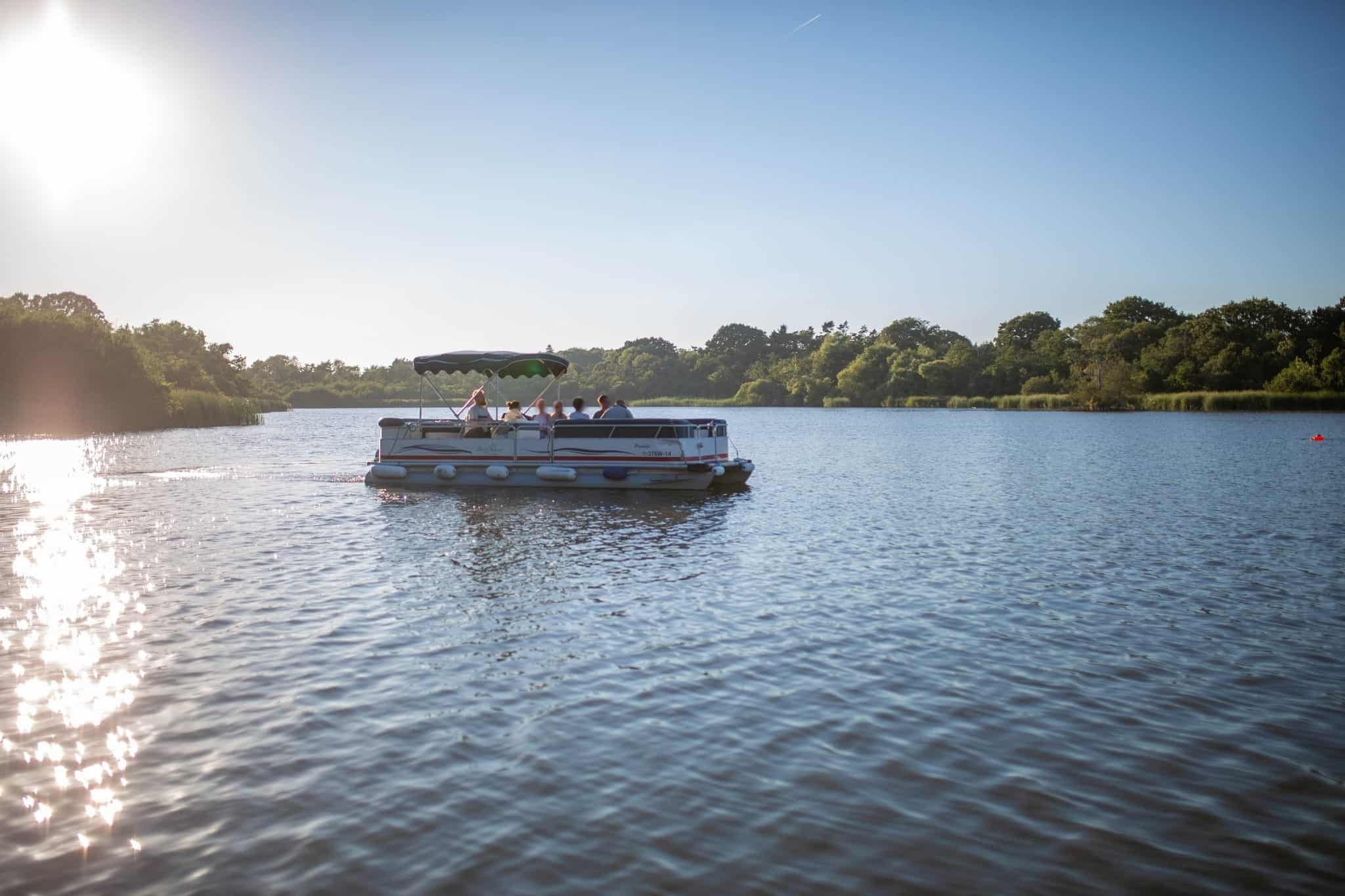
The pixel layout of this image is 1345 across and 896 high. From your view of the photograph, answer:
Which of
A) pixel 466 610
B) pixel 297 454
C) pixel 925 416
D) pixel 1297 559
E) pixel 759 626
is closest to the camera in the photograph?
pixel 759 626

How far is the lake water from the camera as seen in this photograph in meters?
5.40

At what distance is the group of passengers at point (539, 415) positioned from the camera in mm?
25734

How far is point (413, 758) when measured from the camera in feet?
22.3

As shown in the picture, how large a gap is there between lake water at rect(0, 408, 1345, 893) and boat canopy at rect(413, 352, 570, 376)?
26.4 feet

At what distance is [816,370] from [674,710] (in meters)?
155

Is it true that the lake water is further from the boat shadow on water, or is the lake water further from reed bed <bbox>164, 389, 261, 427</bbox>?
reed bed <bbox>164, 389, 261, 427</bbox>

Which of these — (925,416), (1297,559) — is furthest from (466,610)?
(925,416)

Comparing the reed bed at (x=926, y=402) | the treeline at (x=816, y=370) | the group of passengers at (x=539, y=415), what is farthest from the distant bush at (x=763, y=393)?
the group of passengers at (x=539, y=415)

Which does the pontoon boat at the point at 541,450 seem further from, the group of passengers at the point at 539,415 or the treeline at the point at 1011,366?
the treeline at the point at 1011,366

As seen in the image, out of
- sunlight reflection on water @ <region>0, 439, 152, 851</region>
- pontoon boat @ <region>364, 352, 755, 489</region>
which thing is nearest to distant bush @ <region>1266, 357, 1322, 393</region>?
pontoon boat @ <region>364, 352, 755, 489</region>

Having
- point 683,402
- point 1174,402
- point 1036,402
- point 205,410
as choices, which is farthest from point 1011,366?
point 205,410

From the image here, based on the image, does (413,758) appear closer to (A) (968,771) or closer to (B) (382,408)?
(A) (968,771)

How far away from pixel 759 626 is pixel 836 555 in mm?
5160

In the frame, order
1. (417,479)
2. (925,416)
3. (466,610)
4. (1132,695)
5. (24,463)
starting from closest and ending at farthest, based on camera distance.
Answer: (1132,695)
(466,610)
(417,479)
(24,463)
(925,416)
